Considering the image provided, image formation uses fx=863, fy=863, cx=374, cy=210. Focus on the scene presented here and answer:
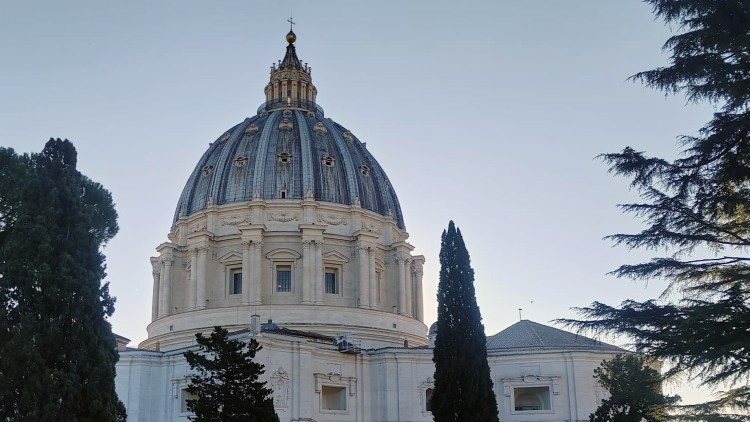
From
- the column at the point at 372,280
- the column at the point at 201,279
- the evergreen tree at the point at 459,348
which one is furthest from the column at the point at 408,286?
the evergreen tree at the point at 459,348

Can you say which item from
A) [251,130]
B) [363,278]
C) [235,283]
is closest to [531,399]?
[363,278]

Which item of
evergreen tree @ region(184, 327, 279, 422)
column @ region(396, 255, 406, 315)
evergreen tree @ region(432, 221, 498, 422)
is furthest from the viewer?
column @ region(396, 255, 406, 315)

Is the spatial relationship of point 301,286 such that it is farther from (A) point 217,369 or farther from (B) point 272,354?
(A) point 217,369

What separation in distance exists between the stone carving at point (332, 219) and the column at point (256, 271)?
494 cm

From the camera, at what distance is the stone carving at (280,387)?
46.5 m

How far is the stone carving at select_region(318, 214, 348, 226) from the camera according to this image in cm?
6128

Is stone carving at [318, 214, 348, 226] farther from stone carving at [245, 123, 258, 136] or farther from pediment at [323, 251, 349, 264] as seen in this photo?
stone carving at [245, 123, 258, 136]

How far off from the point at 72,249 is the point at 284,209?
35051mm

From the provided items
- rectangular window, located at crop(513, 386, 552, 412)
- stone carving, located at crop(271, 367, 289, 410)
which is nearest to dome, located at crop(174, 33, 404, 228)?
stone carving, located at crop(271, 367, 289, 410)

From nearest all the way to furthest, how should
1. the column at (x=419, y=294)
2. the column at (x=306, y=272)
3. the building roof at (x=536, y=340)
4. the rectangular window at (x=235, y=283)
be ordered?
1. the building roof at (x=536, y=340)
2. the column at (x=306, y=272)
3. the rectangular window at (x=235, y=283)
4. the column at (x=419, y=294)

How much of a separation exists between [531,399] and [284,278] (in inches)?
723

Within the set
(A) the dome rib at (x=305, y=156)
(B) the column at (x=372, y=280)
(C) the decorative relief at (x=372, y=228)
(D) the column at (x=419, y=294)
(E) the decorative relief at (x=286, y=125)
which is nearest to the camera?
(B) the column at (x=372, y=280)

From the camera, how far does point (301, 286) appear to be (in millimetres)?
58031

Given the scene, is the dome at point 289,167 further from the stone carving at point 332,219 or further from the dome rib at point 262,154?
the stone carving at point 332,219
